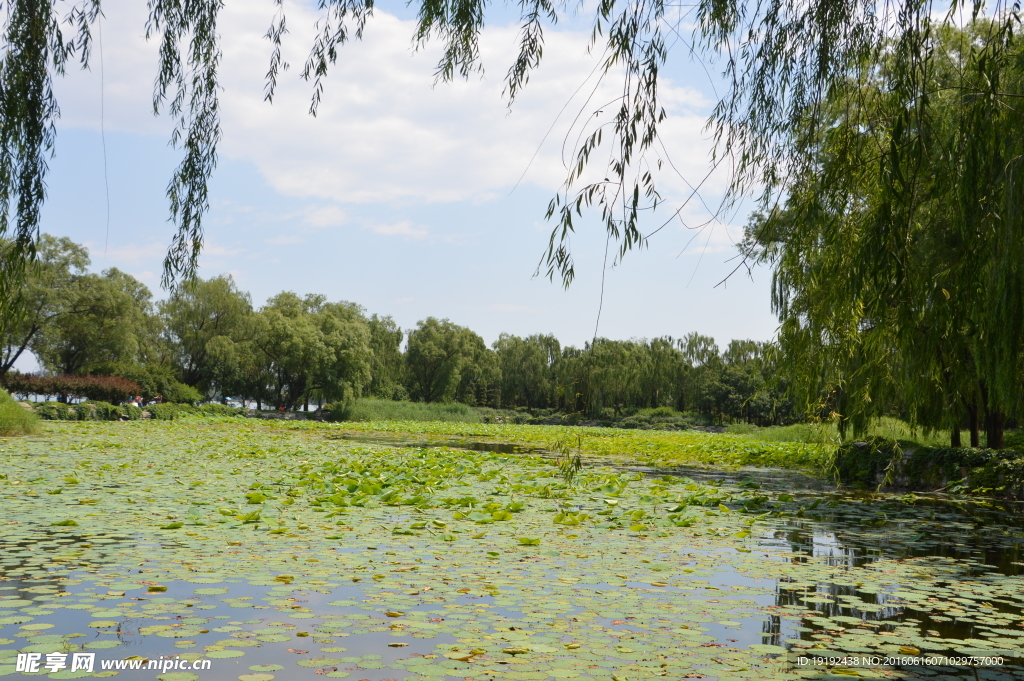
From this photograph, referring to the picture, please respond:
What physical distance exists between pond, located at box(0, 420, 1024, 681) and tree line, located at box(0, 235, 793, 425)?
637 inches

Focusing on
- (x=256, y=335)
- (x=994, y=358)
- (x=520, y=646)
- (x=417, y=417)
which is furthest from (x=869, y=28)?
(x=256, y=335)

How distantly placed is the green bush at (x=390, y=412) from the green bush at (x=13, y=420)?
747 inches

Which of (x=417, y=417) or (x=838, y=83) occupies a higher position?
(x=838, y=83)

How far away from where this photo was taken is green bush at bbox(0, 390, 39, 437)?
1486 cm

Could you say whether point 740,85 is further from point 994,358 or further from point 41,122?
point 41,122

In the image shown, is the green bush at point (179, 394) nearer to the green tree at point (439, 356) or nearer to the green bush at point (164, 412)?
the green bush at point (164, 412)

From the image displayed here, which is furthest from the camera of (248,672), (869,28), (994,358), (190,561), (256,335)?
(256,335)

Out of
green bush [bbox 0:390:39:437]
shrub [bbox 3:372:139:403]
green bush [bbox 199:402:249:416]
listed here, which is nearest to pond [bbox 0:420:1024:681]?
green bush [bbox 0:390:39:437]

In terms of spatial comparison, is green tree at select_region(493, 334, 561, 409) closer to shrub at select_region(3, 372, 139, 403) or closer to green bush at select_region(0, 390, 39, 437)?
shrub at select_region(3, 372, 139, 403)

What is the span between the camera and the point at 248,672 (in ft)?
8.31

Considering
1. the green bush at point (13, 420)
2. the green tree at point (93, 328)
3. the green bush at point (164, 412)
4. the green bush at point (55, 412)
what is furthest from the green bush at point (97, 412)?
the green tree at point (93, 328)

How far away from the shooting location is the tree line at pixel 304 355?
32.2m

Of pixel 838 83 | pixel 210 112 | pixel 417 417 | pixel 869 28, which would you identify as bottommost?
pixel 417 417

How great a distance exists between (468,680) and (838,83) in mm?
2677
